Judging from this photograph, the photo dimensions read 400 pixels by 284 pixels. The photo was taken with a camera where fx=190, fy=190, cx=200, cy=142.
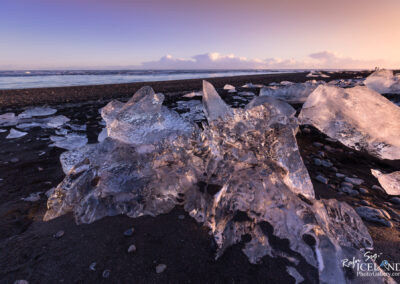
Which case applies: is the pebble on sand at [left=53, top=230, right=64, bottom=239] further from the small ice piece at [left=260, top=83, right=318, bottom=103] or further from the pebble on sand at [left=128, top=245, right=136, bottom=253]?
the small ice piece at [left=260, top=83, right=318, bottom=103]

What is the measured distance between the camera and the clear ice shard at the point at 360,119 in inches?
97.0

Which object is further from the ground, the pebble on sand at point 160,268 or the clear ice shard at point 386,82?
the clear ice shard at point 386,82

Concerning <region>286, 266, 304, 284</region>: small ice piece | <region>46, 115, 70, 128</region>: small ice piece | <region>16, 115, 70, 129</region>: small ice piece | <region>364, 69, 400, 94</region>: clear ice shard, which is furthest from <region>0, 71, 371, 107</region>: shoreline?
<region>286, 266, 304, 284</region>: small ice piece

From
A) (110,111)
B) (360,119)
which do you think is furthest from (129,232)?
(360,119)

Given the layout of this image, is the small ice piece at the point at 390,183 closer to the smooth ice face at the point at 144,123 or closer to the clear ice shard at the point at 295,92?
the smooth ice face at the point at 144,123

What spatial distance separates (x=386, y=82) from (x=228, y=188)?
25.1 ft

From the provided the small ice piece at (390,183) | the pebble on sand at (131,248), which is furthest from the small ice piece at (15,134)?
the small ice piece at (390,183)

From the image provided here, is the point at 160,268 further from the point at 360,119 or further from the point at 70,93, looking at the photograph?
the point at 70,93

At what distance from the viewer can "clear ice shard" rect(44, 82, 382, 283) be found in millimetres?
1332

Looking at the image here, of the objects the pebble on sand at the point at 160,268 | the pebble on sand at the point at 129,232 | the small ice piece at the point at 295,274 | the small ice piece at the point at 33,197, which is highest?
the small ice piece at the point at 33,197

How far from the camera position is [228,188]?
5.15 feet

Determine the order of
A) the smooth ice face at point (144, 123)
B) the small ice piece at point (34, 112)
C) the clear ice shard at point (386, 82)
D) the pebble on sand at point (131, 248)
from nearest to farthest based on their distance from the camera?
the pebble on sand at point (131, 248) → the smooth ice face at point (144, 123) → the small ice piece at point (34, 112) → the clear ice shard at point (386, 82)

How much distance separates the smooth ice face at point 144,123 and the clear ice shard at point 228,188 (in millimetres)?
15

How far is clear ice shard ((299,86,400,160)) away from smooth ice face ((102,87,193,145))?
6.77 ft
